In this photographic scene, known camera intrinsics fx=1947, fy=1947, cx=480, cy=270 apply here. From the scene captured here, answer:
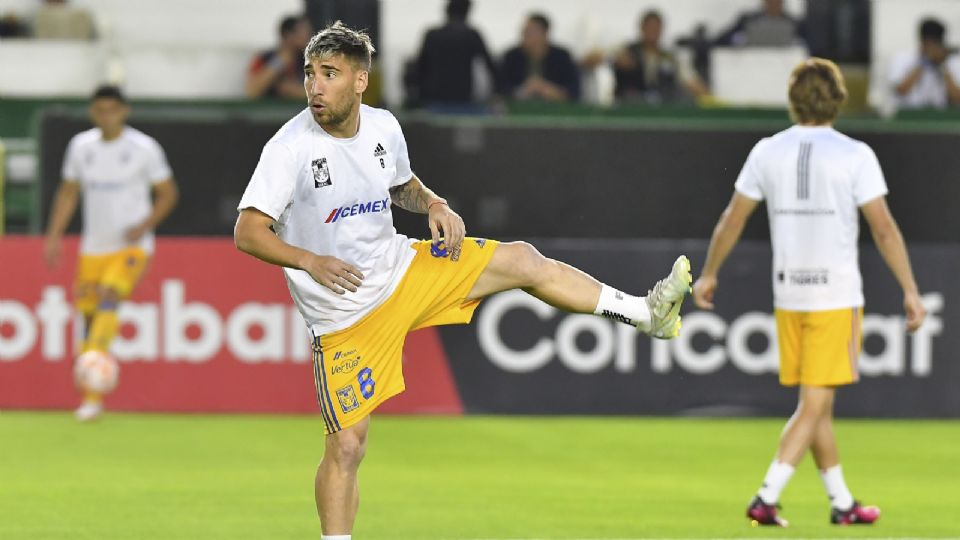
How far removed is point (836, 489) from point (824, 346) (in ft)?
2.37

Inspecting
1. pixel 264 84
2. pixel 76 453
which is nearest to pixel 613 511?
pixel 76 453

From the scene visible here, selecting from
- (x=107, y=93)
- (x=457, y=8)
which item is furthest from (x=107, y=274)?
(x=457, y=8)

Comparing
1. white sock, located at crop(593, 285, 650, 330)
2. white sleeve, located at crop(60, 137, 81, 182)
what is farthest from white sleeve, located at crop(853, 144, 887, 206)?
white sleeve, located at crop(60, 137, 81, 182)

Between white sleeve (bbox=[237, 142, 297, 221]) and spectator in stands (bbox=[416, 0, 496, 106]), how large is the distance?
10.3 m

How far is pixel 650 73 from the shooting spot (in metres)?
19.1

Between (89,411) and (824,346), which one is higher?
(824,346)

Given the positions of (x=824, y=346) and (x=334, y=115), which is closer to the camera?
(x=334, y=115)

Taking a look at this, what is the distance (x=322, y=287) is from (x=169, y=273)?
753cm

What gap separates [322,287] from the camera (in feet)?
25.2

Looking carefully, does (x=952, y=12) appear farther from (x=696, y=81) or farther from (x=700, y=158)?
(x=700, y=158)

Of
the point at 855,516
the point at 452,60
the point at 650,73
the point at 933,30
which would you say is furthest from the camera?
the point at 650,73

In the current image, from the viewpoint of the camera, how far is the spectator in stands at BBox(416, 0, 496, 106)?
57.6 ft

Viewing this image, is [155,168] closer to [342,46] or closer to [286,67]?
[286,67]

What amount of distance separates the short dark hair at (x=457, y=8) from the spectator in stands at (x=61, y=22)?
4519 mm
